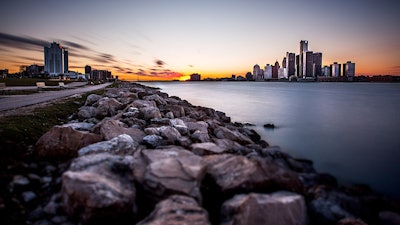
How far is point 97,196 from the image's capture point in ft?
11.7

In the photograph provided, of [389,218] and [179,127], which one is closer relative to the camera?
[389,218]

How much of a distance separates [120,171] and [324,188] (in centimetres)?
420

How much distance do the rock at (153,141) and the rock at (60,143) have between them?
4.67ft

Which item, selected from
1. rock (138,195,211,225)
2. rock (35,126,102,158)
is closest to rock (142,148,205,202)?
rock (138,195,211,225)

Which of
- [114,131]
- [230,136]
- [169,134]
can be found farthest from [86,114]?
[230,136]

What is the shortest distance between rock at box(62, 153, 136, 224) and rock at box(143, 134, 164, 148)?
238 centimetres

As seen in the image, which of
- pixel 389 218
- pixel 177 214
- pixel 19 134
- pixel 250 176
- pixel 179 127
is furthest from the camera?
pixel 179 127

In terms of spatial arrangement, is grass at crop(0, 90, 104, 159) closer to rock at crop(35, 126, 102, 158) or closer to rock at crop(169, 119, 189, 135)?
rock at crop(35, 126, 102, 158)

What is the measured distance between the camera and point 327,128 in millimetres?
16375

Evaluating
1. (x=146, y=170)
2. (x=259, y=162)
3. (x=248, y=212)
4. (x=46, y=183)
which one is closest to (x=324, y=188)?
(x=259, y=162)

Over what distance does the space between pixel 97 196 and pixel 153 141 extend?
3059mm

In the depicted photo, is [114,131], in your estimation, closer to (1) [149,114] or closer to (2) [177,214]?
(1) [149,114]

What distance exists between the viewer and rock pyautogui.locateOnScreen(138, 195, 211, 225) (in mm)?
3279

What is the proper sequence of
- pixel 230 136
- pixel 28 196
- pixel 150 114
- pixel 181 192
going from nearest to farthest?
1. pixel 181 192
2. pixel 28 196
3. pixel 230 136
4. pixel 150 114
